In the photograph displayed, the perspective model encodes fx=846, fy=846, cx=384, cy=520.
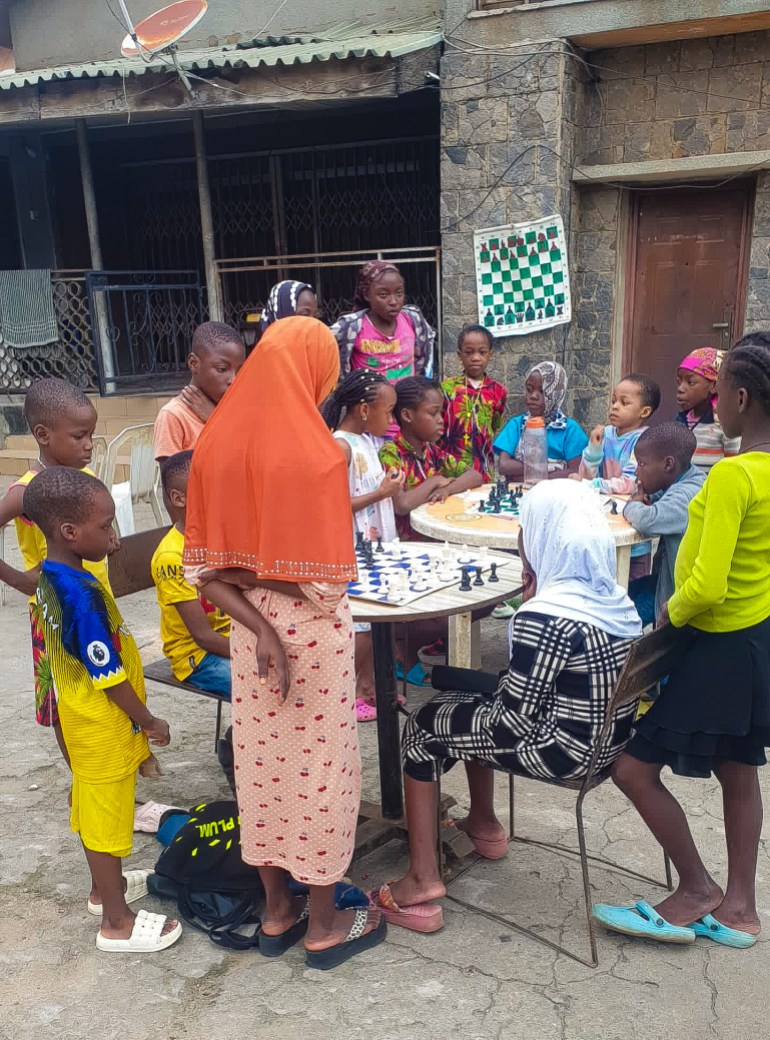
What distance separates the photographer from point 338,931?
2402mm

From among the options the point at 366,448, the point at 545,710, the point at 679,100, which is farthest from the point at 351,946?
the point at 679,100

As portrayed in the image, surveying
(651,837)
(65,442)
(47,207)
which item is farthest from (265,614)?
(47,207)

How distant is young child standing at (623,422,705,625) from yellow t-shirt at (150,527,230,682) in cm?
176

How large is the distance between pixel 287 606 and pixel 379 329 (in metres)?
2.87

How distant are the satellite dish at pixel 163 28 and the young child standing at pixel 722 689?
6971 millimetres

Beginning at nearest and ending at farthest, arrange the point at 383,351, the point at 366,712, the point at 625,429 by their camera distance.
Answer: the point at 366,712
the point at 625,429
the point at 383,351

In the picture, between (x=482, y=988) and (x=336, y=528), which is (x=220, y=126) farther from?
(x=482, y=988)

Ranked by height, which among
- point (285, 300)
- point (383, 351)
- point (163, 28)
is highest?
point (163, 28)

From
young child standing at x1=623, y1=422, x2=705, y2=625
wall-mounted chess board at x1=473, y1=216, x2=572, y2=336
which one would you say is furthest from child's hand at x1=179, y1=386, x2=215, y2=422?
wall-mounted chess board at x1=473, y1=216, x2=572, y2=336

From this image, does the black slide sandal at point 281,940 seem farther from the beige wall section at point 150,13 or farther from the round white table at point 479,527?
the beige wall section at point 150,13

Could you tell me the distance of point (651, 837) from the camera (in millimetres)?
2984

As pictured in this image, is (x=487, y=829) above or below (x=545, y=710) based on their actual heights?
below

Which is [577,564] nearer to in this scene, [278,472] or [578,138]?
[278,472]

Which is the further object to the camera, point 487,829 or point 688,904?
point 487,829
